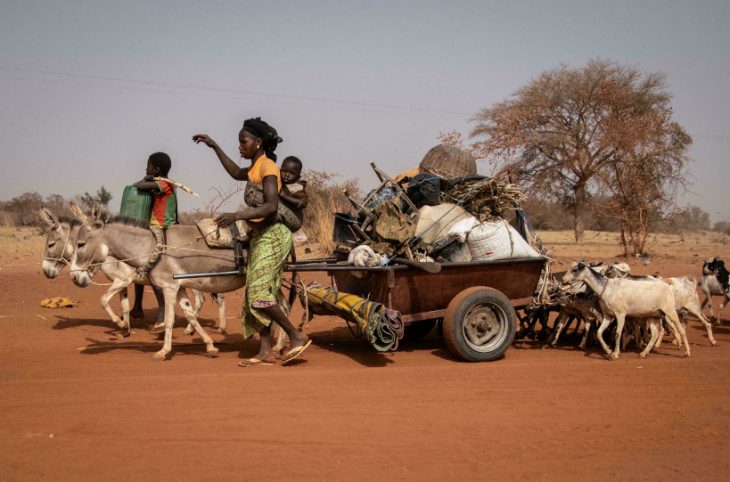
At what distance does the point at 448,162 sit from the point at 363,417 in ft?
15.0

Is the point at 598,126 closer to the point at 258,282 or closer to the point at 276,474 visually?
the point at 258,282

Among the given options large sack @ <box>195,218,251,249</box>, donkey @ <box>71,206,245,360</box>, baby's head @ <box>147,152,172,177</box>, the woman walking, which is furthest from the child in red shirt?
the woman walking

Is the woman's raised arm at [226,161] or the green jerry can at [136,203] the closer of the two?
the woman's raised arm at [226,161]

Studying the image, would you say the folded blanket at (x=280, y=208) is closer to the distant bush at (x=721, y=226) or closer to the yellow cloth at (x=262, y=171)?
the yellow cloth at (x=262, y=171)

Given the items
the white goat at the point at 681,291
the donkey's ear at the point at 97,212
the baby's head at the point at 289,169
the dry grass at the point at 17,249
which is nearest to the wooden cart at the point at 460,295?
the baby's head at the point at 289,169

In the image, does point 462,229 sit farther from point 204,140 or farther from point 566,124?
point 566,124

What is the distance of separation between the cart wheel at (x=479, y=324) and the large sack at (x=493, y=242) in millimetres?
478

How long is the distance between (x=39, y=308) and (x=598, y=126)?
25.4m

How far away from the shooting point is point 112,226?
26.7 ft

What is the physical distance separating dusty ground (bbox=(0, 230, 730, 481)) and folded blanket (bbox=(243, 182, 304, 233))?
1.66 m

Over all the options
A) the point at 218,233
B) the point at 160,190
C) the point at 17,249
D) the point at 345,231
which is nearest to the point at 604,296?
the point at 345,231

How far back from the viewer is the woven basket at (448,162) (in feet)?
28.9

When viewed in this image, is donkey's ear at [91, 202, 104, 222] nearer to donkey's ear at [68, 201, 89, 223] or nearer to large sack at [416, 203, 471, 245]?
donkey's ear at [68, 201, 89, 223]

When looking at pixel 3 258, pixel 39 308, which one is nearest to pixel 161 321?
pixel 39 308
